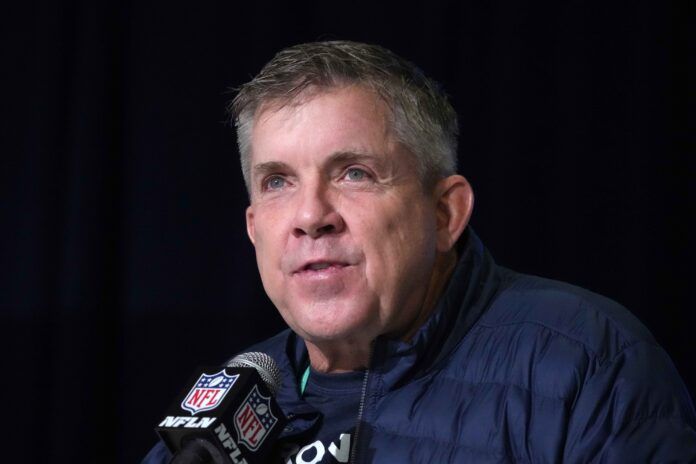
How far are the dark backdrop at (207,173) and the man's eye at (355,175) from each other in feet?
4.15

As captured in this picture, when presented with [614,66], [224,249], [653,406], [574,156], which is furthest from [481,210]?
[653,406]

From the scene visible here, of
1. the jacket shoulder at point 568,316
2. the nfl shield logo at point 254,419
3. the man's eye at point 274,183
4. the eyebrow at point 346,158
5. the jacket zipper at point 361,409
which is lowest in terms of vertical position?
the jacket zipper at point 361,409

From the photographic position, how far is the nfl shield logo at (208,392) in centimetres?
137

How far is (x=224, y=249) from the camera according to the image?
2.81 m

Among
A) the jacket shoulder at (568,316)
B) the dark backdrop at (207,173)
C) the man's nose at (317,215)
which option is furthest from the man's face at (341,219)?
the dark backdrop at (207,173)

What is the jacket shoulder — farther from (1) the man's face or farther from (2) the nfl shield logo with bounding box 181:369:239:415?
(2) the nfl shield logo with bounding box 181:369:239:415

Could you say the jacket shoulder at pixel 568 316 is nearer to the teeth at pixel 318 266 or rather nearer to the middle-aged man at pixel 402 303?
the middle-aged man at pixel 402 303

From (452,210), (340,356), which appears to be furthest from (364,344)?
(452,210)

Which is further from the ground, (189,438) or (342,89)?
(342,89)

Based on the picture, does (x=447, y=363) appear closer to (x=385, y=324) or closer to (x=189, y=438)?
(x=385, y=324)

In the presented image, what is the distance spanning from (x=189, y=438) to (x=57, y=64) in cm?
176

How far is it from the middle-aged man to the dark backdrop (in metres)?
1.10

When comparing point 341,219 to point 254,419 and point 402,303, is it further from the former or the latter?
point 254,419

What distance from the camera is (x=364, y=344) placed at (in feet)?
5.48
